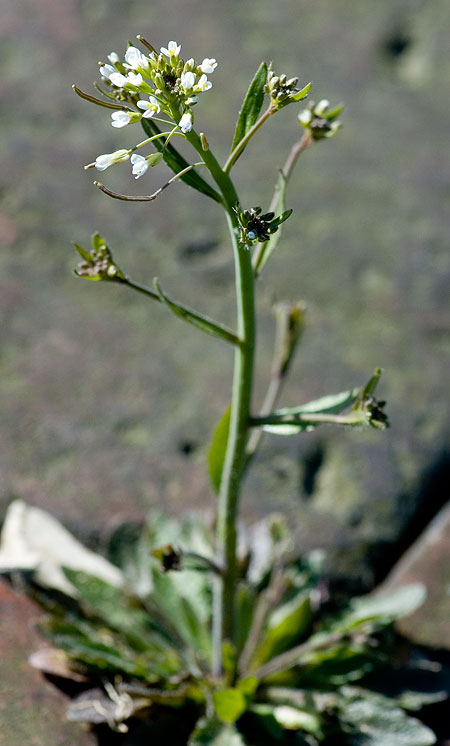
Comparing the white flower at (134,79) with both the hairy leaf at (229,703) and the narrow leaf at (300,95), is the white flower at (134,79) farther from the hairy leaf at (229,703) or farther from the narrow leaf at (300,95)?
the hairy leaf at (229,703)

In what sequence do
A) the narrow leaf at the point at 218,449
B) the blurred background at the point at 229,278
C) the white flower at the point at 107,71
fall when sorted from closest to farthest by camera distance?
1. the white flower at the point at 107,71
2. the narrow leaf at the point at 218,449
3. the blurred background at the point at 229,278

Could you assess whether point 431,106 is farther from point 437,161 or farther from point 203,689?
point 203,689

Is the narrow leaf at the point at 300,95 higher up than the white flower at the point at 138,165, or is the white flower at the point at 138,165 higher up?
the narrow leaf at the point at 300,95

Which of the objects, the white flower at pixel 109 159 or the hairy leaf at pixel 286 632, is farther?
the hairy leaf at pixel 286 632

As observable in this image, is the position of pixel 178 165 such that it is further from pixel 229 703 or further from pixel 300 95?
pixel 229 703

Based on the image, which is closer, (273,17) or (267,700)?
(267,700)

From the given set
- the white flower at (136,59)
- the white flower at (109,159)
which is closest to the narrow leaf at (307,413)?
the white flower at (109,159)

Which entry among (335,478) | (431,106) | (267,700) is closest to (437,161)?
(431,106)

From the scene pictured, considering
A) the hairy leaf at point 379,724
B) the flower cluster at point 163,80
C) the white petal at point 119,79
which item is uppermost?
the white petal at point 119,79

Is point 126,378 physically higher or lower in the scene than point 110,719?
higher

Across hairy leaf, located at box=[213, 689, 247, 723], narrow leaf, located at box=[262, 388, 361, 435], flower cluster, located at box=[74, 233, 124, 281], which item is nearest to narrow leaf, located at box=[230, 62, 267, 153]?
flower cluster, located at box=[74, 233, 124, 281]
